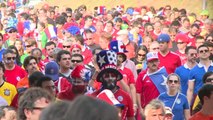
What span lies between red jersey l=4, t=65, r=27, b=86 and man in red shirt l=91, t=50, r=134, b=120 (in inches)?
128

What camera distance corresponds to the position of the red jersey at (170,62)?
44.2 feet

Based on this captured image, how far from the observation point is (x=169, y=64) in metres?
13.5

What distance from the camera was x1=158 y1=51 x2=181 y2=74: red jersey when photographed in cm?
1347

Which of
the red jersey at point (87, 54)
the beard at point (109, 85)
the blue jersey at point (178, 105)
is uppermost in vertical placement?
the red jersey at point (87, 54)

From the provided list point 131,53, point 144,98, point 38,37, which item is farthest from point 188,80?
point 38,37

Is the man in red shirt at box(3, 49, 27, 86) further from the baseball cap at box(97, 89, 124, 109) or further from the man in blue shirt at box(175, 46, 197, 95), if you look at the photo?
the baseball cap at box(97, 89, 124, 109)

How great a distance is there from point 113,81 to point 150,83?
321cm

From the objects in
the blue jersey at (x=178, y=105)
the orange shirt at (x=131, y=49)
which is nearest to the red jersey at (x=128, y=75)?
the blue jersey at (x=178, y=105)

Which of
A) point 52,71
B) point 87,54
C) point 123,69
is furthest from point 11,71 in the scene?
point 87,54

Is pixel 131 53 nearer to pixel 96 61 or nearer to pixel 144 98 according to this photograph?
pixel 144 98

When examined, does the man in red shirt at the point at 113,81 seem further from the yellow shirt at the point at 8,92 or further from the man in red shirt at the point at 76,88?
the yellow shirt at the point at 8,92

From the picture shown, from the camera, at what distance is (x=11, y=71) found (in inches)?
482

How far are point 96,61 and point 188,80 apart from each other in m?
3.91

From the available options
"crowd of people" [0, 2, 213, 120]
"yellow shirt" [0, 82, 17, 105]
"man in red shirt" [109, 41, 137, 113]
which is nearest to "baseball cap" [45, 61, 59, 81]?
"crowd of people" [0, 2, 213, 120]
